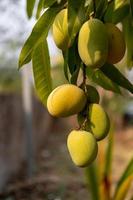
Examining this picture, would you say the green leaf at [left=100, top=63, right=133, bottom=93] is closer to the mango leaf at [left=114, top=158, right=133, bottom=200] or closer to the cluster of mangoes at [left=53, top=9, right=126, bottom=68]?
the cluster of mangoes at [left=53, top=9, right=126, bottom=68]

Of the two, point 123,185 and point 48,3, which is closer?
point 48,3

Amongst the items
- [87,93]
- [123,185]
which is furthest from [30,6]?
[123,185]

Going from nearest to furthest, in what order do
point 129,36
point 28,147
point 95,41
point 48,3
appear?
point 95,41, point 48,3, point 129,36, point 28,147

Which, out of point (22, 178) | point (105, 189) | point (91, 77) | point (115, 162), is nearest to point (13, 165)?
point (22, 178)

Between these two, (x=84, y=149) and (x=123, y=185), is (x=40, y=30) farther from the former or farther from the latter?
(x=123, y=185)

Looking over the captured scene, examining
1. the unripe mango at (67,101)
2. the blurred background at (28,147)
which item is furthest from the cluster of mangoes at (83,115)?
the blurred background at (28,147)
